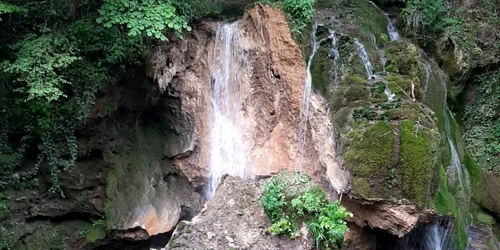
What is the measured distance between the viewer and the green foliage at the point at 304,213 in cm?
514

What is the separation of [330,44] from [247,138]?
232cm

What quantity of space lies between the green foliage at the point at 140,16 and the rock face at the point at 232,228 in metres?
2.51

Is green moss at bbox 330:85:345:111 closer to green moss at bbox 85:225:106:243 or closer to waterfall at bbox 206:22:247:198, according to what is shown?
waterfall at bbox 206:22:247:198

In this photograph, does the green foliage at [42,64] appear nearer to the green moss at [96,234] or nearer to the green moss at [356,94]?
the green moss at [96,234]

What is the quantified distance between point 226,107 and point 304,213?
3.60m

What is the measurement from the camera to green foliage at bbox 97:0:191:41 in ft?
20.2

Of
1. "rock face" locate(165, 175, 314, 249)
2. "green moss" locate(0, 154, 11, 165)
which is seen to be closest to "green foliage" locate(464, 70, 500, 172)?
"rock face" locate(165, 175, 314, 249)

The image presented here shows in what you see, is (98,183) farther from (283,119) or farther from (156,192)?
(283,119)

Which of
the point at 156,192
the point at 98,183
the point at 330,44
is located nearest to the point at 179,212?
the point at 156,192

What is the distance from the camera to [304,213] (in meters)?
5.32

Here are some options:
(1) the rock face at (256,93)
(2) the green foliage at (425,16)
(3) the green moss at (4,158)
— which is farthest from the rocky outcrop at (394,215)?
(2) the green foliage at (425,16)

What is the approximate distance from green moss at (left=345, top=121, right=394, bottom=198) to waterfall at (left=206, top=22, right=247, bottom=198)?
2.69 meters

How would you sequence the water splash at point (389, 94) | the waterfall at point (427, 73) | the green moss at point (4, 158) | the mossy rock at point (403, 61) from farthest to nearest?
the waterfall at point (427, 73), the mossy rock at point (403, 61), the water splash at point (389, 94), the green moss at point (4, 158)

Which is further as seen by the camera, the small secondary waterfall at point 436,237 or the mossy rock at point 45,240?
the mossy rock at point 45,240
